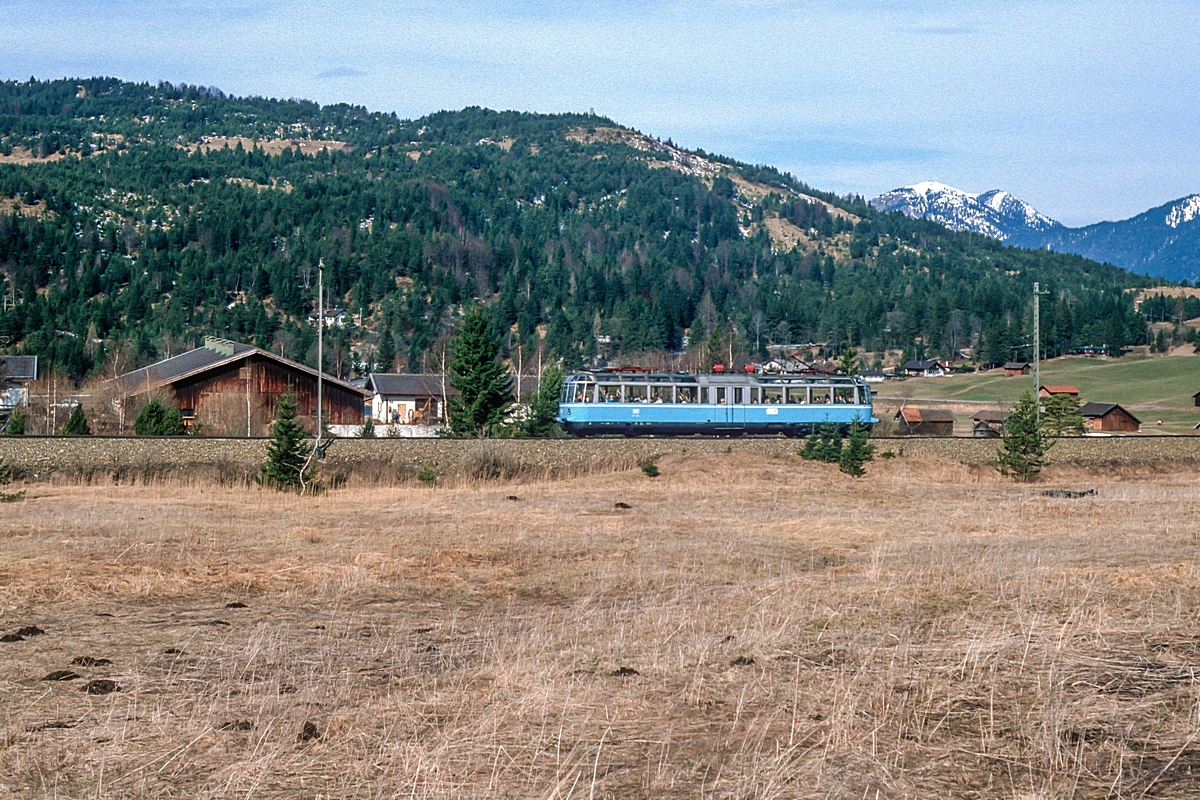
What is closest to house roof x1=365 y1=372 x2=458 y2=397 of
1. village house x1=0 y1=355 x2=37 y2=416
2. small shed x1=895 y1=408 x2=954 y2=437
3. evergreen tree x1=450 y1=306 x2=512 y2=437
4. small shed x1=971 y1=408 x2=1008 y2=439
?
village house x1=0 y1=355 x2=37 y2=416

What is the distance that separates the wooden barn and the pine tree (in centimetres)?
2419

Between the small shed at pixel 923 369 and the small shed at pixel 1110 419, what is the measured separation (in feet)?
230

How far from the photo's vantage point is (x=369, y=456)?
39.6 metres

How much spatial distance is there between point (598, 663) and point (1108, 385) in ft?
449

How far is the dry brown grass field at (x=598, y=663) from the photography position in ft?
25.2

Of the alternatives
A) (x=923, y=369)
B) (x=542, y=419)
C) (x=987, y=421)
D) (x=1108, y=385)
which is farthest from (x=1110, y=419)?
(x=923, y=369)

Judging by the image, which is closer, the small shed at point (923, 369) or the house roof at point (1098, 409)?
the house roof at point (1098, 409)

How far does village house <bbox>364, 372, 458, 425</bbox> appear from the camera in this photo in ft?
284

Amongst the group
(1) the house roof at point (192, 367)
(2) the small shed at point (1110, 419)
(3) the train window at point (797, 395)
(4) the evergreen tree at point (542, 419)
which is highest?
(1) the house roof at point (192, 367)

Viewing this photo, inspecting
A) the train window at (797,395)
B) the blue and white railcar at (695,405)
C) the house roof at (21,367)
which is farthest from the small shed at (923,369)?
the house roof at (21,367)

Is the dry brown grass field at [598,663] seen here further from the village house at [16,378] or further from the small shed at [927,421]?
the village house at [16,378]

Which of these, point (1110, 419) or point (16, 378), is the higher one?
point (16, 378)

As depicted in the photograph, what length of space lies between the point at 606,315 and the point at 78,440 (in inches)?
5553

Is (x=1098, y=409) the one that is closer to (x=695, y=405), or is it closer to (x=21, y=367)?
(x=695, y=405)
